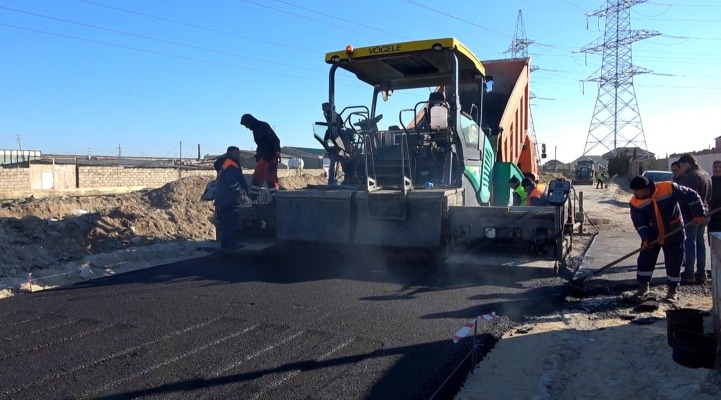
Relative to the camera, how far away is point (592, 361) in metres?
3.63

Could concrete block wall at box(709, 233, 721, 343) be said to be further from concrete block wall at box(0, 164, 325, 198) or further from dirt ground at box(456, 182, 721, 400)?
concrete block wall at box(0, 164, 325, 198)

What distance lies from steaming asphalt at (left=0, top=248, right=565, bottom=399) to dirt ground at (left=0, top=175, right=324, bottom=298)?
780mm

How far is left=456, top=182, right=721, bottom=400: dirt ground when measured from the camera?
3.12m

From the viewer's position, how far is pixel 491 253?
5910 mm

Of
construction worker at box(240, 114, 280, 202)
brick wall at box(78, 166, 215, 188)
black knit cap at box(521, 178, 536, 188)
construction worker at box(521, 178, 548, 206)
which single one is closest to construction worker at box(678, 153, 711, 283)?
construction worker at box(521, 178, 548, 206)

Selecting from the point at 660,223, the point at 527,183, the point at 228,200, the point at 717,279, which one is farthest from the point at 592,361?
the point at 228,200

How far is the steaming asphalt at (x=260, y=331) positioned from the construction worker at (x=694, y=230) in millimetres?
1409

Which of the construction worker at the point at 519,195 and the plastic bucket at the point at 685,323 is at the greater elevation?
the construction worker at the point at 519,195

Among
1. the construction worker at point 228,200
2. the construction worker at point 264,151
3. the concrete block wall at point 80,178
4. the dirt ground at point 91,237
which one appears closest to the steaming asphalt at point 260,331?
the construction worker at point 228,200

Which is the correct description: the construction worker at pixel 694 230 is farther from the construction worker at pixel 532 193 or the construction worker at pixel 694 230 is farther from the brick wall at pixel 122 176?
the brick wall at pixel 122 176

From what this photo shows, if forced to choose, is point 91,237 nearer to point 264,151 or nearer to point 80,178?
point 264,151

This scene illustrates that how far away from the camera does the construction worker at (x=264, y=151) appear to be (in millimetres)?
8258

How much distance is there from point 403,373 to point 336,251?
3.18 m

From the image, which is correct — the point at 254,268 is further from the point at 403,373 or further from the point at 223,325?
the point at 403,373
